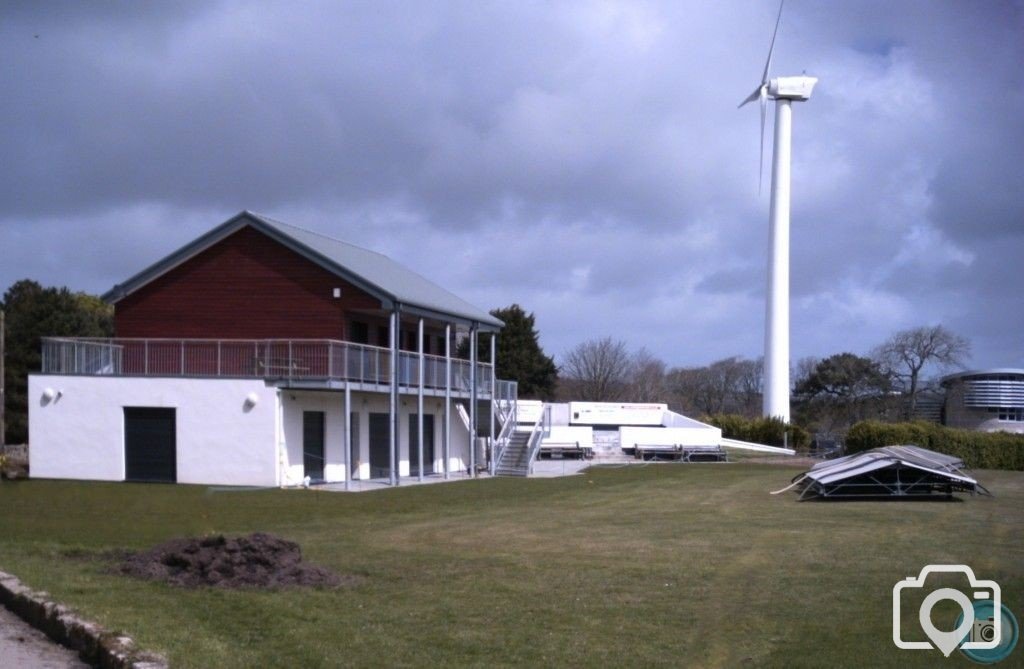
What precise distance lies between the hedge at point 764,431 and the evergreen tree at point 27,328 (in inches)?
1476

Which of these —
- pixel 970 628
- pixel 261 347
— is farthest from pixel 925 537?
pixel 261 347

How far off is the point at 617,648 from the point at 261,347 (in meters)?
26.5

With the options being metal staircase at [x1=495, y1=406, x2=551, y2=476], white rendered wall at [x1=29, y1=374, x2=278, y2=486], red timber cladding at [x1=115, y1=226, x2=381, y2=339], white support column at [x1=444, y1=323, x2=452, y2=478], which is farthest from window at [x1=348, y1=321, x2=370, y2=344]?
metal staircase at [x1=495, y1=406, x2=551, y2=476]

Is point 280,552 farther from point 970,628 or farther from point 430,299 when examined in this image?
point 430,299

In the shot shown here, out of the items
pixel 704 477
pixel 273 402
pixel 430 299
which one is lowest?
pixel 704 477

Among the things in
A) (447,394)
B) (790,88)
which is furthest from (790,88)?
(447,394)

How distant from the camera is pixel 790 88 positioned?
6800 cm

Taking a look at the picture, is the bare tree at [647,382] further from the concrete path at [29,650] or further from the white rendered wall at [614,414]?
the concrete path at [29,650]

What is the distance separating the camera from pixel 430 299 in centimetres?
4038

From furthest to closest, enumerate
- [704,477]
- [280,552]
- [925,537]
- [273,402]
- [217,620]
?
[704,477]
[273,402]
[925,537]
[280,552]
[217,620]

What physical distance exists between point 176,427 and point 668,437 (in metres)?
35.0

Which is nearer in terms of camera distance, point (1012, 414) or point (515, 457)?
point (515, 457)

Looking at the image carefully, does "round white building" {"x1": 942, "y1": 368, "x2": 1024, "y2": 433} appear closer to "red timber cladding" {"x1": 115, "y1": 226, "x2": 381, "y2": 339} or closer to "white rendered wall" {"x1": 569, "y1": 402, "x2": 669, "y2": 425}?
"white rendered wall" {"x1": 569, "y1": 402, "x2": 669, "y2": 425}

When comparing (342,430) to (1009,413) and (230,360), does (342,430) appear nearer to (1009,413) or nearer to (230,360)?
(230,360)
